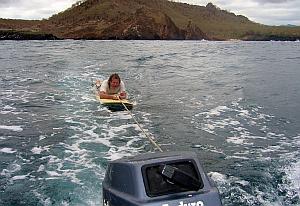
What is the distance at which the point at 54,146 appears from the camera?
553 inches

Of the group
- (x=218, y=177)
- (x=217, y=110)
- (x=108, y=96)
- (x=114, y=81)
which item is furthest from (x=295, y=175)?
(x=114, y=81)

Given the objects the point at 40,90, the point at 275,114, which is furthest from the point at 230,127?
the point at 40,90

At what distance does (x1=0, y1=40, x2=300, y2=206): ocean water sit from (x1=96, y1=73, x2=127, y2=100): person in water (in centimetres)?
71

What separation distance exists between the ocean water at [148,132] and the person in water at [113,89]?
71 cm

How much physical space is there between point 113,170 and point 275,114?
13.9m

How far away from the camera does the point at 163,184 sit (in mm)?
6605

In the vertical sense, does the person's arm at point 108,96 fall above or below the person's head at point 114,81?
below

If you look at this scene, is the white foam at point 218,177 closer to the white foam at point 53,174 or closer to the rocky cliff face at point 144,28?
the white foam at point 53,174

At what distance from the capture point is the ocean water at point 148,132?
1076cm

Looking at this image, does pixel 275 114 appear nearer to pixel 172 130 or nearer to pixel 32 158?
pixel 172 130

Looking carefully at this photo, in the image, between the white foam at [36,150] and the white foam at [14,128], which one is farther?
the white foam at [14,128]

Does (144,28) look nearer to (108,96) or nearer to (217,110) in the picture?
(108,96)

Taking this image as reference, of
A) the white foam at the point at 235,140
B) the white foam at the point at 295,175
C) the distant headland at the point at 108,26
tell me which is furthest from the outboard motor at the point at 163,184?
the distant headland at the point at 108,26

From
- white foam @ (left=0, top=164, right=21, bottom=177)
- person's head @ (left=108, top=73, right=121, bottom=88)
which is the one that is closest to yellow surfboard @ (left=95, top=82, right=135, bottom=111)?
person's head @ (left=108, top=73, right=121, bottom=88)
